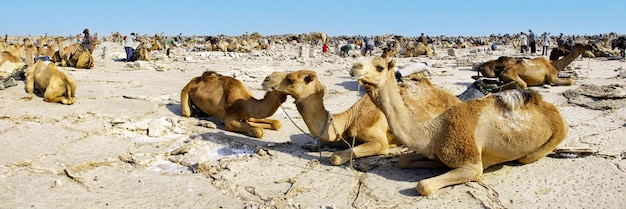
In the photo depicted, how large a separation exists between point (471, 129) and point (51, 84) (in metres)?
8.49

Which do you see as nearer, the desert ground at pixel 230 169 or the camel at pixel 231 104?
the desert ground at pixel 230 169

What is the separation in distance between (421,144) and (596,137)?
11.4ft

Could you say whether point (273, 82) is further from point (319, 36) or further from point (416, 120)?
point (319, 36)

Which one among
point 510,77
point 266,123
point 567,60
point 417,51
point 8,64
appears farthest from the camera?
point 417,51

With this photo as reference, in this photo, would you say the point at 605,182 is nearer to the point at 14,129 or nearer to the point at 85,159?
the point at 85,159

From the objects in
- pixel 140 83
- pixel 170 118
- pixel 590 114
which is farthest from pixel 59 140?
pixel 590 114

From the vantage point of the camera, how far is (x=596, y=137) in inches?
272

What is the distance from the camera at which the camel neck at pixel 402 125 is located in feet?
16.5

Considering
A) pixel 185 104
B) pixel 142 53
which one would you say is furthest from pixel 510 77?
pixel 142 53

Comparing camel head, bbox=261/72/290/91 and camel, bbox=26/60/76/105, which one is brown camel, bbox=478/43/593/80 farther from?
camel, bbox=26/60/76/105

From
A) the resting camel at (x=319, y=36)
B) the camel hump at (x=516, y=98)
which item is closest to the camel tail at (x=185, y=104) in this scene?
the camel hump at (x=516, y=98)

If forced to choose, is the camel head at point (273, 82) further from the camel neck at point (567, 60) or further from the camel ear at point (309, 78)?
the camel neck at point (567, 60)

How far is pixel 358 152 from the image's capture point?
591cm

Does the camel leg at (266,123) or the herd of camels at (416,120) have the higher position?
the herd of camels at (416,120)
